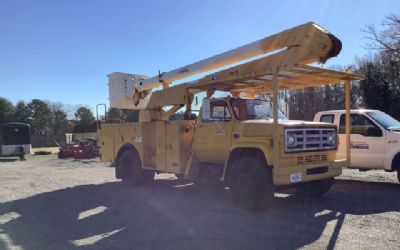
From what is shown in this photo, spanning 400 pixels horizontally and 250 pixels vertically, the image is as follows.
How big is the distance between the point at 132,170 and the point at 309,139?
20.5 ft

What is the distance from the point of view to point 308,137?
8828 millimetres

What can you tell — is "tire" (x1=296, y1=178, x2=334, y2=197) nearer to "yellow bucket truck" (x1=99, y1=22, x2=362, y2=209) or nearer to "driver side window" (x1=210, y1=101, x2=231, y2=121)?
"yellow bucket truck" (x1=99, y1=22, x2=362, y2=209)

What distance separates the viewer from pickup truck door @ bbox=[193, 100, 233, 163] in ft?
31.7

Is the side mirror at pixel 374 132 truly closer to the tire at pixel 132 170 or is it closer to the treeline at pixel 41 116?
the tire at pixel 132 170

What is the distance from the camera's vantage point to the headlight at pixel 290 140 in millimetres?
8406

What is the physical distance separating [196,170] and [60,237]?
13.5 ft

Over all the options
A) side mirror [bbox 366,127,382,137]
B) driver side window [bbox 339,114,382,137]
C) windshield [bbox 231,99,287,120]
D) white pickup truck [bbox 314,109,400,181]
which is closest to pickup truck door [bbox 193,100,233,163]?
windshield [bbox 231,99,287,120]

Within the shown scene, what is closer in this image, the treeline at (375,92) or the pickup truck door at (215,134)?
the pickup truck door at (215,134)

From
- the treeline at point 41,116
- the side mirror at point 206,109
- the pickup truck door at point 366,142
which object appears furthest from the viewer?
the treeline at point 41,116

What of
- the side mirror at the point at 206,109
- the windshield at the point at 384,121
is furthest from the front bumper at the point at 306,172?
the windshield at the point at 384,121

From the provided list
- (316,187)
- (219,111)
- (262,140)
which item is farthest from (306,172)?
(219,111)

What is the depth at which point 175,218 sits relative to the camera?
8.41 m

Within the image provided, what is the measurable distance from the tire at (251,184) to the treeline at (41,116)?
6784 centimetres

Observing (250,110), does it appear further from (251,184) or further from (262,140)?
(251,184)
